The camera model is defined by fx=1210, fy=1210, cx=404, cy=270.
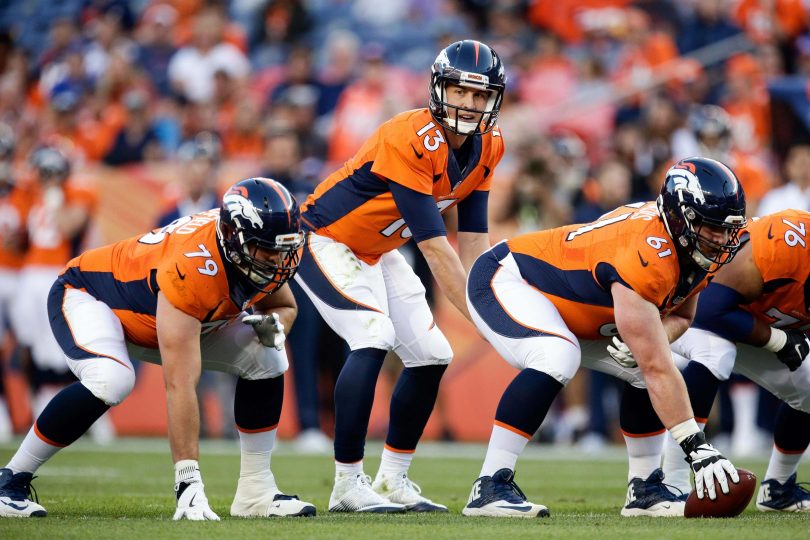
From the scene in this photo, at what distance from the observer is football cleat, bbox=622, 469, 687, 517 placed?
5777 mm

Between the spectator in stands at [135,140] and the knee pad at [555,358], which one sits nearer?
the knee pad at [555,358]

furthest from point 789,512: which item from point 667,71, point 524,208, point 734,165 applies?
point 667,71

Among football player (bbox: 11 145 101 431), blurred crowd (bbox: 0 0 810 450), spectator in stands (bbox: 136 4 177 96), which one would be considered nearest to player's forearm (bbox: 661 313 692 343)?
blurred crowd (bbox: 0 0 810 450)

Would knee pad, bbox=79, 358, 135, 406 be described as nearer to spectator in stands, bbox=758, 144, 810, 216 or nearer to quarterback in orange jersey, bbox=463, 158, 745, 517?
quarterback in orange jersey, bbox=463, 158, 745, 517

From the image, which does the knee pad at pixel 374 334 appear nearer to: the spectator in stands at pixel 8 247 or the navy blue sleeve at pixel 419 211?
the navy blue sleeve at pixel 419 211

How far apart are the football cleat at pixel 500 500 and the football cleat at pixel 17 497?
202cm

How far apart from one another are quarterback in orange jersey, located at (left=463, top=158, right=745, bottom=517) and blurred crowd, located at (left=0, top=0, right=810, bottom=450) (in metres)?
4.34

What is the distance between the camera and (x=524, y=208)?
37.7ft

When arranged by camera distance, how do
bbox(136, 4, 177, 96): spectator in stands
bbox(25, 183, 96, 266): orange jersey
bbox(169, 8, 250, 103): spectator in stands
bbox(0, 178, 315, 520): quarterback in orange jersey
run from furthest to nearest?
bbox(136, 4, 177, 96): spectator in stands < bbox(169, 8, 250, 103): spectator in stands < bbox(25, 183, 96, 266): orange jersey < bbox(0, 178, 315, 520): quarterback in orange jersey

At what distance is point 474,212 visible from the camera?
6.60 meters

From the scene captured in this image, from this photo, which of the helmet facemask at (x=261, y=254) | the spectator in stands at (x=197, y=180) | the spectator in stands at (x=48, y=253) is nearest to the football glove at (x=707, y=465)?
Result: the helmet facemask at (x=261, y=254)

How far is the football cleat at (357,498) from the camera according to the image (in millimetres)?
5914

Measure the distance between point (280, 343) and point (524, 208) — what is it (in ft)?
20.0

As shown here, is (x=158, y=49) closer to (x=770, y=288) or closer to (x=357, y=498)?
(x=357, y=498)
